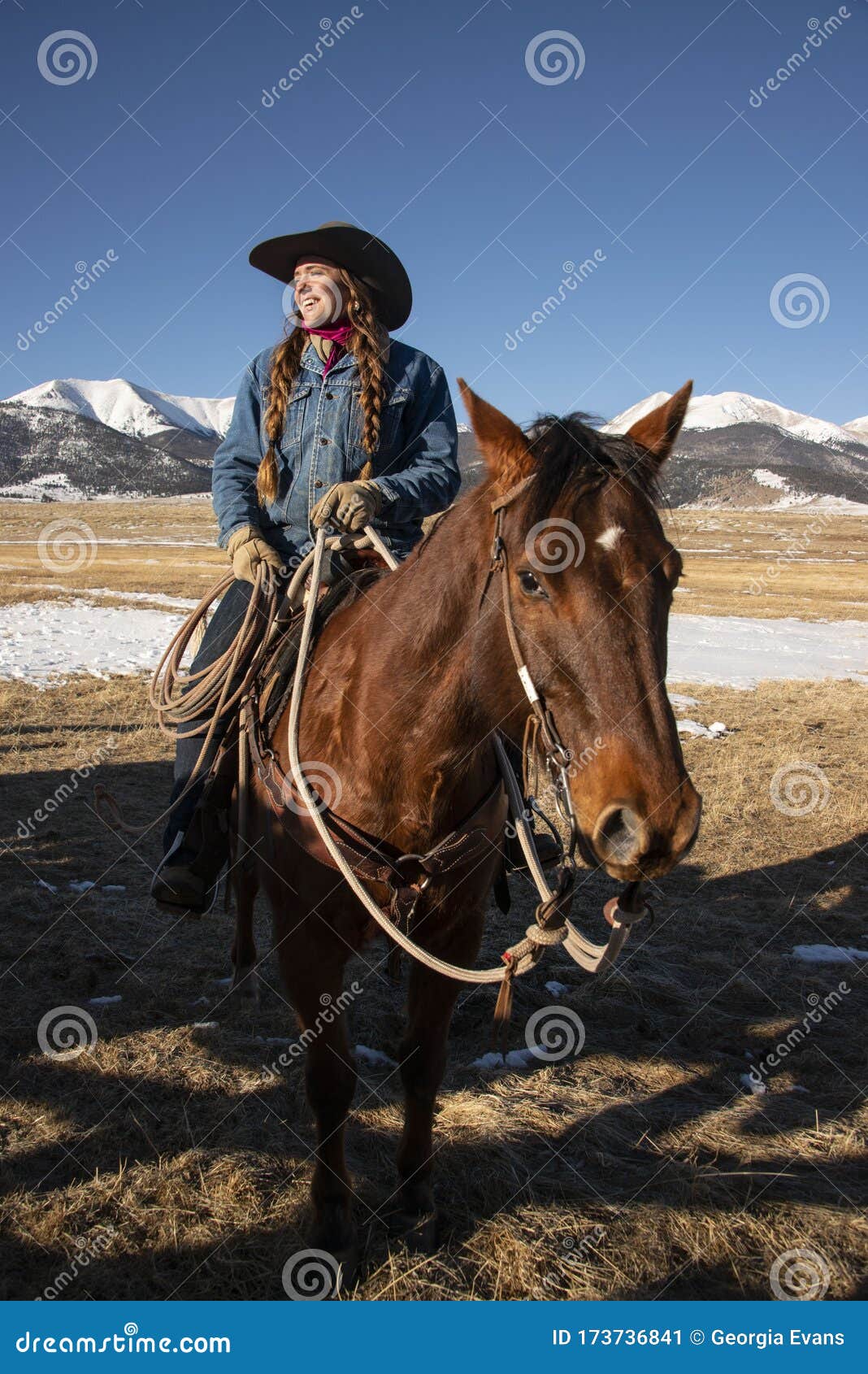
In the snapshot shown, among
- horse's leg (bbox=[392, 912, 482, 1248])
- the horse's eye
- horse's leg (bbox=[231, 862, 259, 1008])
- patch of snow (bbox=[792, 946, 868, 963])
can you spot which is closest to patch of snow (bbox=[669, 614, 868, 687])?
patch of snow (bbox=[792, 946, 868, 963])

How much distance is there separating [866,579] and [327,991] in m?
38.0

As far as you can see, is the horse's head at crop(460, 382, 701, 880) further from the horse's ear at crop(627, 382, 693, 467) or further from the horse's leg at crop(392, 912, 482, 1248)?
the horse's leg at crop(392, 912, 482, 1248)

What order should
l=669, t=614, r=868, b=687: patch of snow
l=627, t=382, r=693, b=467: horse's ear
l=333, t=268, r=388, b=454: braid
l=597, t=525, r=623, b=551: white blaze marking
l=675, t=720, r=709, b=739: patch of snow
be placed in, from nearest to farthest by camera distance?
l=597, t=525, r=623, b=551: white blaze marking → l=627, t=382, r=693, b=467: horse's ear → l=333, t=268, r=388, b=454: braid → l=675, t=720, r=709, b=739: patch of snow → l=669, t=614, r=868, b=687: patch of snow

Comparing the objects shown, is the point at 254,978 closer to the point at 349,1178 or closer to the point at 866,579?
the point at 349,1178

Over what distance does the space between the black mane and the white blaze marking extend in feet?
0.43

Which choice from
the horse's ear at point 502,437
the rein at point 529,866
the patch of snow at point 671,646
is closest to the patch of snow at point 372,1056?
the rein at point 529,866

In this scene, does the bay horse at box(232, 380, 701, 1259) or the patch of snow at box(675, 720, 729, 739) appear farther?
the patch of snow at box(675, 720, 729, 739)

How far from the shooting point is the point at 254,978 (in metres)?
4.56

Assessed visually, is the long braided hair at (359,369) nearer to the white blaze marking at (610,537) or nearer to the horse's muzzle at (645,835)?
the white blaze marking at (610,537)

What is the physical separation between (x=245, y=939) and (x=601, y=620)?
3186 millimetres

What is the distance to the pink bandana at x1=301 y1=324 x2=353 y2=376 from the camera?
11.9 feet

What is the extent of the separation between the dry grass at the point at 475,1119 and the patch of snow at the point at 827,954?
0.11m

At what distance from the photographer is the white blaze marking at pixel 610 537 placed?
2.05 m

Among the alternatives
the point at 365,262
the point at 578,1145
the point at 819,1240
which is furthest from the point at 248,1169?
the point at 365,262
